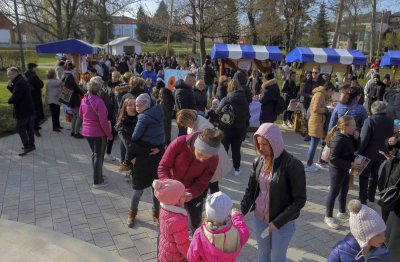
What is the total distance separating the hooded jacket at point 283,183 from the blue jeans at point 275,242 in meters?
0.17

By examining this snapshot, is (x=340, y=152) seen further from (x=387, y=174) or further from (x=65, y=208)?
(x=65, y=208)

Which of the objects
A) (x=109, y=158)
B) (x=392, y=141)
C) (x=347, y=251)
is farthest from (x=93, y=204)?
(x=392, y=141)

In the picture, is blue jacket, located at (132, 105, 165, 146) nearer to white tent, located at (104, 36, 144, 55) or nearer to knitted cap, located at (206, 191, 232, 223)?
knitted cap, located at (206, 191, 232, 223)

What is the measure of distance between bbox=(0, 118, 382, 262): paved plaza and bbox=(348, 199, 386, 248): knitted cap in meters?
1.70

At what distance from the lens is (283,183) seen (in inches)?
114

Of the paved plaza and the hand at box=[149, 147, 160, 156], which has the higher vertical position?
the hand at box=[149, 147, 160, 156]

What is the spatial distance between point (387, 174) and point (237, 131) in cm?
274

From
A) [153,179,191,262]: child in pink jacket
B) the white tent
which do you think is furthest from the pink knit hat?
the white tent

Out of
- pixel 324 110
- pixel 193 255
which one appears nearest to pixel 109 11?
pixel 324 110

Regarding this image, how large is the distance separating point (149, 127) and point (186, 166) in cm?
132

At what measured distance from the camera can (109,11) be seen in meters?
23.2

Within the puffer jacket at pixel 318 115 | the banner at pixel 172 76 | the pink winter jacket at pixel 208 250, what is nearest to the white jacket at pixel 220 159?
the pink winter jacket at pixel 208 250

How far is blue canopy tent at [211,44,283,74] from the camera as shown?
12.8m

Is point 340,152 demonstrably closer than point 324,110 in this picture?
Yes
